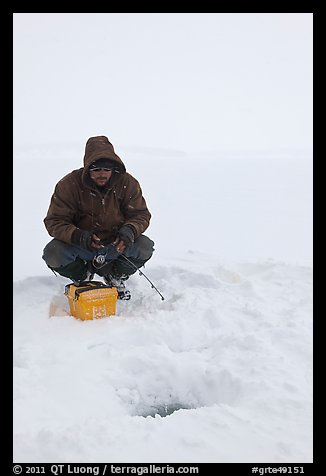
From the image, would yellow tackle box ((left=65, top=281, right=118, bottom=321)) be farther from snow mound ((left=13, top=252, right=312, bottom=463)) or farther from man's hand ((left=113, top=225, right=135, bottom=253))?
man's hand ((left=113, top=225, right=135, bottom=253))

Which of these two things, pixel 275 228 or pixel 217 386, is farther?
pixel 275 228

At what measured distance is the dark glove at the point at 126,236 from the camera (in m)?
3.61

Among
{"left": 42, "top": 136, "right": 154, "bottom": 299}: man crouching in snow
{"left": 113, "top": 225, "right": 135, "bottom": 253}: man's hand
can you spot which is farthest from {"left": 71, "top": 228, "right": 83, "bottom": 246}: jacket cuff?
{"left": 113, "top": 225, "right": 135, "bottom": 253}: man's hand

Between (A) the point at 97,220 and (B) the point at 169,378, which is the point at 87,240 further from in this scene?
(B) the point at 169,378

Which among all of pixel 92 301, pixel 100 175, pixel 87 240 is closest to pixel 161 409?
pixel 92 301

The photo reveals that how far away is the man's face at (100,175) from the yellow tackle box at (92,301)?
2.64 ft

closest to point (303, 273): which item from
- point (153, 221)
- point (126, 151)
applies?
point (153, 221)

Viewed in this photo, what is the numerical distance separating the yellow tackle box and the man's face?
805 mm

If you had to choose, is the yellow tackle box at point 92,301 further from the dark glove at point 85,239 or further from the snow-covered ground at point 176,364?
the dark glove at point 85,239

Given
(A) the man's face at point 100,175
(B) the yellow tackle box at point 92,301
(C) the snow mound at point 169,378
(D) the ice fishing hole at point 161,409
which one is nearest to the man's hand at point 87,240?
(B) the yellow tackle box at point 92,301

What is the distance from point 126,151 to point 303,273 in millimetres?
19524

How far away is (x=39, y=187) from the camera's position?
1112 centimetres
